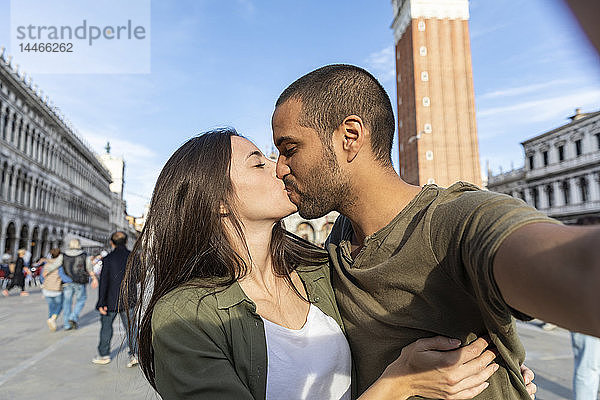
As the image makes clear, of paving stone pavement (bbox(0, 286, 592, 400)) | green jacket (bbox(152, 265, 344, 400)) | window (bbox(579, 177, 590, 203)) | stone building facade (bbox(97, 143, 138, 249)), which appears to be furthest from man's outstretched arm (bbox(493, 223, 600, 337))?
stone building facade (bbox(97, 143, 138, 249))

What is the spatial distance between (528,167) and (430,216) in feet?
141

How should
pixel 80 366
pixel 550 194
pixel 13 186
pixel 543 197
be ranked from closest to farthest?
pixel 80 366
pixel 13 186
pixel 550 194
pixel 543 197

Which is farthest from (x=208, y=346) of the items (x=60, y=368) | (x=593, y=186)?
(x=593, y=186)

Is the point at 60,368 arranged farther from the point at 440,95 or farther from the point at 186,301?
the point at 440,95

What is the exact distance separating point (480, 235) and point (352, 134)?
86 cm

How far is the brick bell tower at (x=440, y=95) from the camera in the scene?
35656 mm

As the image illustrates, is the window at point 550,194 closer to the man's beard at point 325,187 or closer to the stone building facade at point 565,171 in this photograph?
the stone building facade at point 565,171

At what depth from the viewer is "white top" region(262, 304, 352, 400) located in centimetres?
161

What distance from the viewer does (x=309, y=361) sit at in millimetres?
1689

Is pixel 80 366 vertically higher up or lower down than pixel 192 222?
lower down

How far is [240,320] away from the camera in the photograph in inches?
62.8

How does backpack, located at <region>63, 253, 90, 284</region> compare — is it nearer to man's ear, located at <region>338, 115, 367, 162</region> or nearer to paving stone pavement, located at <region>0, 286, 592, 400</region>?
paving stone pavement, located at <region>0, 286, 592, 400</region>

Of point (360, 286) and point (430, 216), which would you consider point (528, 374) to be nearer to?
point (360, 286)

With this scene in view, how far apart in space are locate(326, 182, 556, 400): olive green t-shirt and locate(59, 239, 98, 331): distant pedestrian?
347 inches
